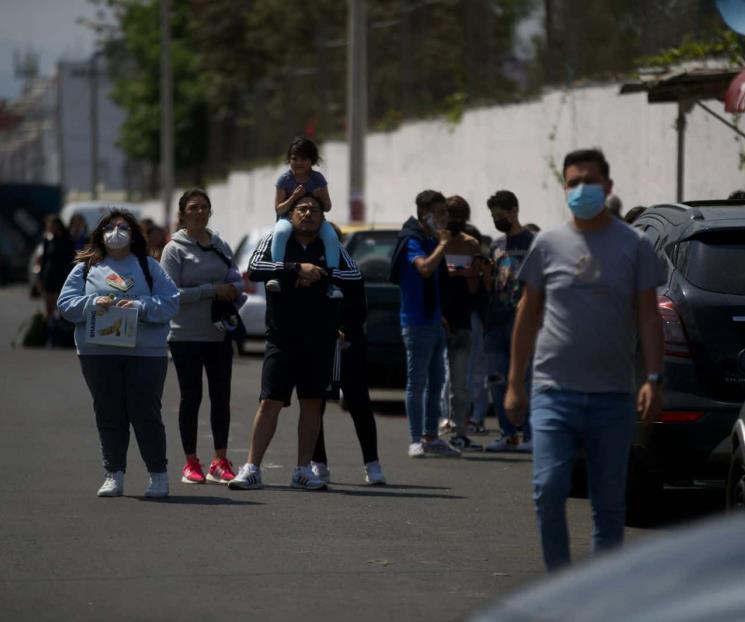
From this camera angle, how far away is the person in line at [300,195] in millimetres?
10844

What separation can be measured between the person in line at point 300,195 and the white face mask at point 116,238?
856 mm

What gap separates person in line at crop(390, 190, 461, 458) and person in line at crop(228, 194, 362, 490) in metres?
1.93

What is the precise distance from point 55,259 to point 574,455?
1953 centimetres

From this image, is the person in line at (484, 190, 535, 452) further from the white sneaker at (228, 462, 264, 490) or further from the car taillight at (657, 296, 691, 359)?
the car taillight at (657, 296, 691, 359)

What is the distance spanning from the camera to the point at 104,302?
1046 centimetres

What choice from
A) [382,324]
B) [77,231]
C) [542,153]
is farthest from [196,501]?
[77,231]

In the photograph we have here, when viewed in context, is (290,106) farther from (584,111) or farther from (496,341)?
(496,341)

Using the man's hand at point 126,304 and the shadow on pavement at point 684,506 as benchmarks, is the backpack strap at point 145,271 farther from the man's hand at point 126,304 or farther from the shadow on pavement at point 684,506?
the shadow on pavement at point 684,506

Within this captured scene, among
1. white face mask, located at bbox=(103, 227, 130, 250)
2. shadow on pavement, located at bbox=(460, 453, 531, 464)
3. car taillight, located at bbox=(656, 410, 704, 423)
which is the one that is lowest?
shadow on pavement, located at bbox=(460, 453, 531, 464)

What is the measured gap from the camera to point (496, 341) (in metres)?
13.3

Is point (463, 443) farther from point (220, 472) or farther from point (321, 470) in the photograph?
point (220, 472)

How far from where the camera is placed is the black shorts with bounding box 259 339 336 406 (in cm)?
1082

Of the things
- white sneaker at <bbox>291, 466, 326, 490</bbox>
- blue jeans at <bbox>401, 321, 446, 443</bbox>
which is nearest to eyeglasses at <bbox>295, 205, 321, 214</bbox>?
white sneaker at <bbox>291, 466, 326, 490</bbox>

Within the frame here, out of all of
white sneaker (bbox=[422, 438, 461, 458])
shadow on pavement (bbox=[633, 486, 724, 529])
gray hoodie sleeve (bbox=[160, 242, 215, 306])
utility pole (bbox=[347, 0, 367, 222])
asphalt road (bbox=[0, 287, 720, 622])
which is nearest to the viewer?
asphalt road (bbox=[0, 287, 720, 622])
